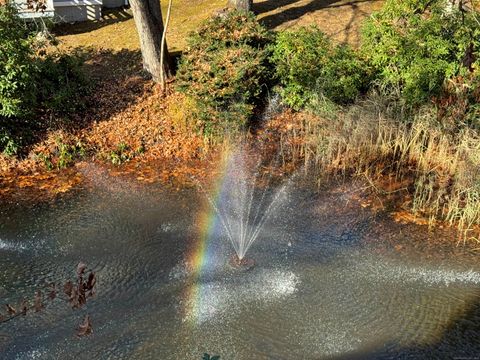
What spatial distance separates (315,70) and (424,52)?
262cm

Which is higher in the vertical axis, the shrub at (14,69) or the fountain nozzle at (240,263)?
the shrub at (14,69)

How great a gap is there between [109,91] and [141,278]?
24.1ft

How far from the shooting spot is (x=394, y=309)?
23.9 ft

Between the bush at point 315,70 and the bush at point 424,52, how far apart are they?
662mm

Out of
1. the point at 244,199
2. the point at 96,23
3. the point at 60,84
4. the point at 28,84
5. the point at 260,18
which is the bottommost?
the point at 244,199

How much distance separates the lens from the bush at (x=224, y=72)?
485 inches

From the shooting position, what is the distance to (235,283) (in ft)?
25.8

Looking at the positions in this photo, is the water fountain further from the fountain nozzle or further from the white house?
the white house

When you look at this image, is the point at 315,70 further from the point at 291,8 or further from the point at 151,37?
the point at 291,8

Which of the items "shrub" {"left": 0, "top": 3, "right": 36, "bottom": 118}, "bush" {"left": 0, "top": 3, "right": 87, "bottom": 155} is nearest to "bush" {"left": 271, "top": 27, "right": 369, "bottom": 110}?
"bush" {"left": 0, "top": 3, "right": 87, "bottom": 155}

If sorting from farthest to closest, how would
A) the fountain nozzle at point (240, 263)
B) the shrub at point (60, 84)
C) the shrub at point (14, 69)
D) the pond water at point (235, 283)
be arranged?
the shrub at point (60, 84) < the shrub at point (14, 69) < the fountain nozzle at point (240, 263) < the pond water at point (235, 283)

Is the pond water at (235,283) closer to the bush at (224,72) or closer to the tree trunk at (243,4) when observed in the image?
the bush at (224,72)

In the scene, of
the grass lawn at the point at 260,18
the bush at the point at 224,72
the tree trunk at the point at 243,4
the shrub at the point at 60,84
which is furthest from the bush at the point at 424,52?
the shrub at the point at 60,84

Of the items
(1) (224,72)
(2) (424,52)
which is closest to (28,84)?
(1) (224,72)
